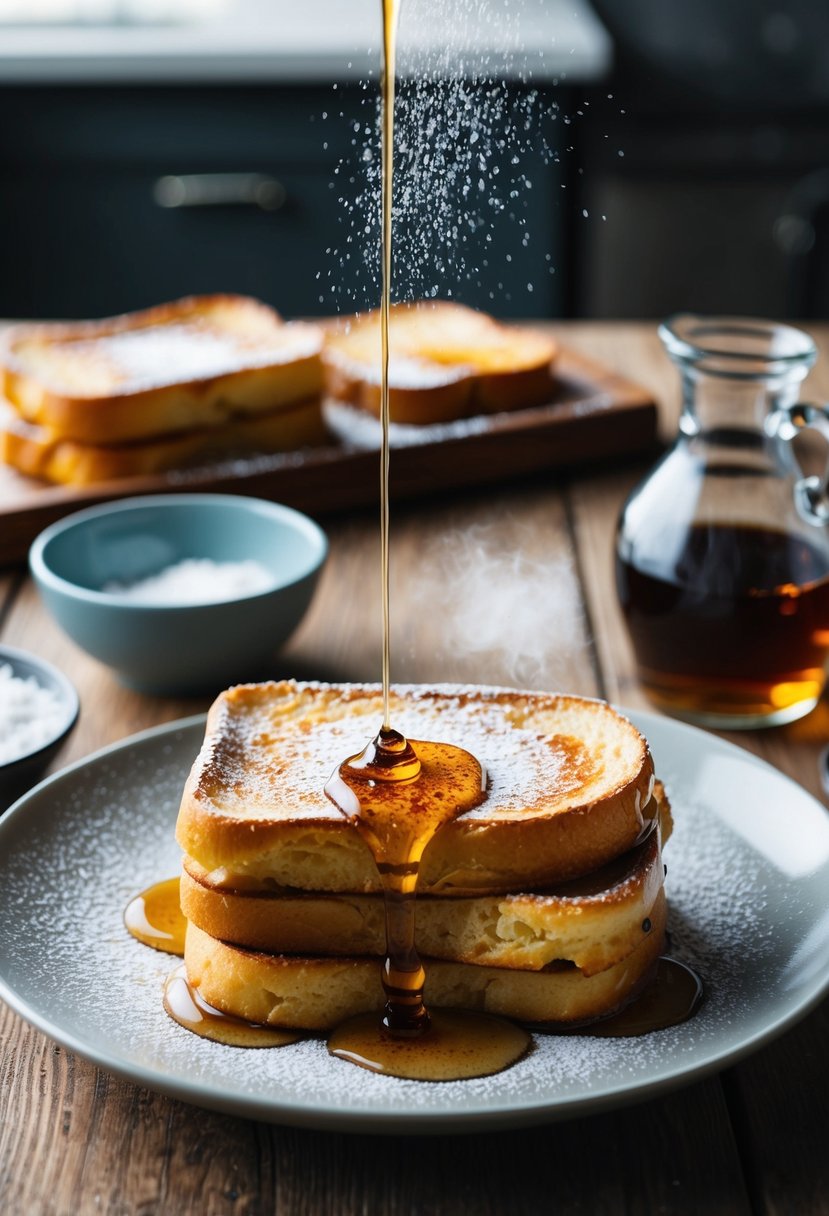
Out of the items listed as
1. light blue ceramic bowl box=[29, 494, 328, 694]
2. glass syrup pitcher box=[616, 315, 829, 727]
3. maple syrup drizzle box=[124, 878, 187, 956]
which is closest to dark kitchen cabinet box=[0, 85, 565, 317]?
light blue ceramic bowl box=[29, 494, 328, 694]

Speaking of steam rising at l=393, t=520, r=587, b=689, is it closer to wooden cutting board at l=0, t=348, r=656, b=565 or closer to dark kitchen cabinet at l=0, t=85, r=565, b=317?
wooden cutting board at l=0, t=348, r=656, b=565

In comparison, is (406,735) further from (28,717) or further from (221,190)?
(221,190)

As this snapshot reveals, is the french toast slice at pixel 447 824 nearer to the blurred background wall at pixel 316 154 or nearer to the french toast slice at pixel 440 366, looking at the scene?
the french toast slice at pixel 440 366

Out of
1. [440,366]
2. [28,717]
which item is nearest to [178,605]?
[28,717]

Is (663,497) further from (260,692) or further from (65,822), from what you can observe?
(65,822)

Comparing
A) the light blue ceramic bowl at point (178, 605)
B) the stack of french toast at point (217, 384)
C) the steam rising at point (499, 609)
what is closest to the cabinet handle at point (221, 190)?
the stack of french toast at point (217, 384)
